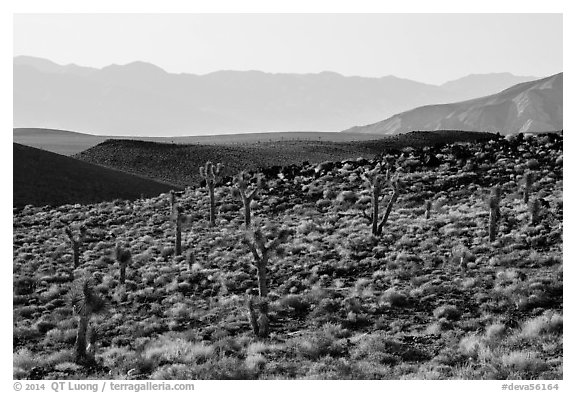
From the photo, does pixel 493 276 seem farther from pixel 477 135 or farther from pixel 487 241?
pixel 477 135

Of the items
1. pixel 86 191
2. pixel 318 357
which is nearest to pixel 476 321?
pixel 318 357

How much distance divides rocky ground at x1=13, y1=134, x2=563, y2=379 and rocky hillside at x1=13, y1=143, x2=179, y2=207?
72.1ft

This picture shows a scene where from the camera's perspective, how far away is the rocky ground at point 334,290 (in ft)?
48.4

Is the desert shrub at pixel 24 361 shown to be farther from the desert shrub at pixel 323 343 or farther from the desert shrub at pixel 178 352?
the desert shrub at pixel 323 343

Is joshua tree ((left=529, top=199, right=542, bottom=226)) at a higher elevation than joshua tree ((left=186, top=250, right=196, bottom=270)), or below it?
higher

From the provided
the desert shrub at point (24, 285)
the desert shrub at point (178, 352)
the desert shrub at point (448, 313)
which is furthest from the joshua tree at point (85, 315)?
the desert shrub at point (448, 313)

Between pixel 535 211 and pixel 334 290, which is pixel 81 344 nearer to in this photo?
pixel 334 290

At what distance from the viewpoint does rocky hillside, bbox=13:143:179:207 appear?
204ft

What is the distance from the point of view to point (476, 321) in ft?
55.4

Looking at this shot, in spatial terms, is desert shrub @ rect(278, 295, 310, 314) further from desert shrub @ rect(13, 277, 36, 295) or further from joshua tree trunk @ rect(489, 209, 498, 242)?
desert shrub @ rect(13, 277, 36, 295)

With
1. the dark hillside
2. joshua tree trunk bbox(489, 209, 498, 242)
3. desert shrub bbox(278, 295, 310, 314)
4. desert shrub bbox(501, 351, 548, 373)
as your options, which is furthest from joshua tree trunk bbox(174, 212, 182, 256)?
the dark hillside

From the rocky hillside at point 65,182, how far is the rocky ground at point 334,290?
2197 centimetres

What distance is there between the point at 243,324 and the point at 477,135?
11801 centimetres

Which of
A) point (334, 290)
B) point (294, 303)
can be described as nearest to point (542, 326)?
point (334, 290)
